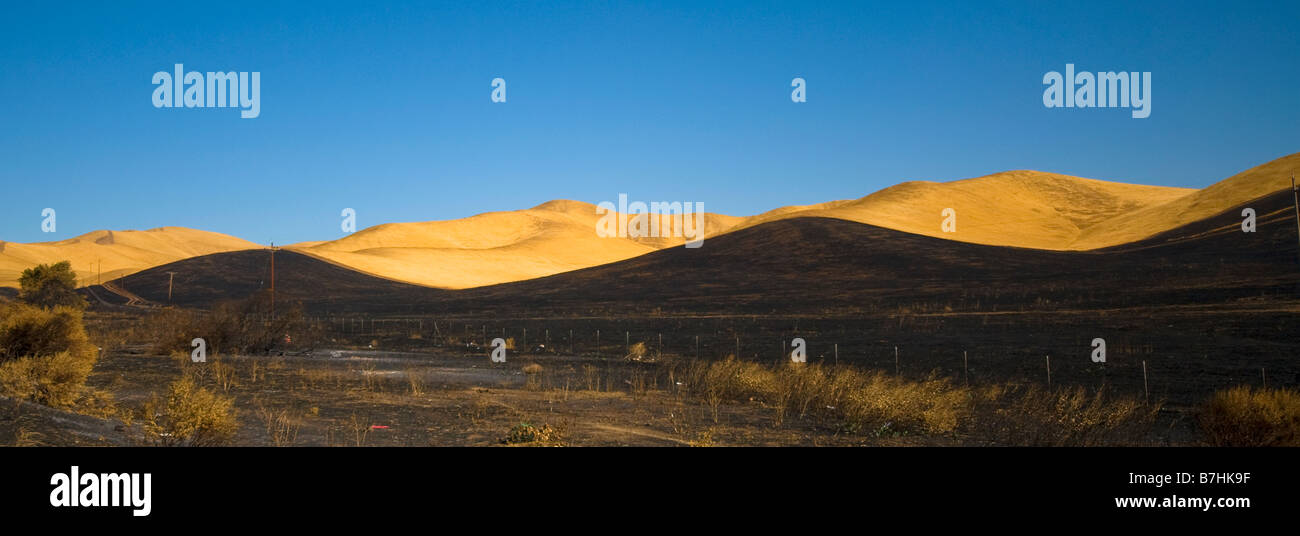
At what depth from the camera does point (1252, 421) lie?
41.0ft

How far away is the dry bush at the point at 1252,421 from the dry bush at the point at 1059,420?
1.01 m

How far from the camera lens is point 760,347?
34594mm

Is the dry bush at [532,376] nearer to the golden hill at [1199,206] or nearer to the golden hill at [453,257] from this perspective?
the golden hill at [1199,206]

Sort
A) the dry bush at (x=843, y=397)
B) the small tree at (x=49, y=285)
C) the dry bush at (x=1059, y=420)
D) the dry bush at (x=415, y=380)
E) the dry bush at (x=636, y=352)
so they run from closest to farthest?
the dry bush at (x=1059, y=420) < the dry bush at (x=843, y=397) < the dry bush at (x=415, y=380) < the dry bush at (x=636, y=352) < the small tree at (x=49, y=285)

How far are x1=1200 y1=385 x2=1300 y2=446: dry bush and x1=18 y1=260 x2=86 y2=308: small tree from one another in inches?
2077

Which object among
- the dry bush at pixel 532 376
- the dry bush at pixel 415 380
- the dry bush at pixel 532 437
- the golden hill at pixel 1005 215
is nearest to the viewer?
the dry bush at pixel 532 437

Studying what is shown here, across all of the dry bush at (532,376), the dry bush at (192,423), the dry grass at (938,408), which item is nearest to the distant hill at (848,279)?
the dry bush at (532,376)

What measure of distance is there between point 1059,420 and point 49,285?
181ft

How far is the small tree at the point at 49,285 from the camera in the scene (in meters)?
50.8

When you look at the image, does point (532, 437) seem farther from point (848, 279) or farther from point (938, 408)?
point (848, 279)

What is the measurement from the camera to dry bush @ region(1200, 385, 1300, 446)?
12.3 meters

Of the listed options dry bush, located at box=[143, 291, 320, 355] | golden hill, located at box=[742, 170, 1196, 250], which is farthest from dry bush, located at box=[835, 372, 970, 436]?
golden hill, located at box=[742, 170, 1196, 250]
